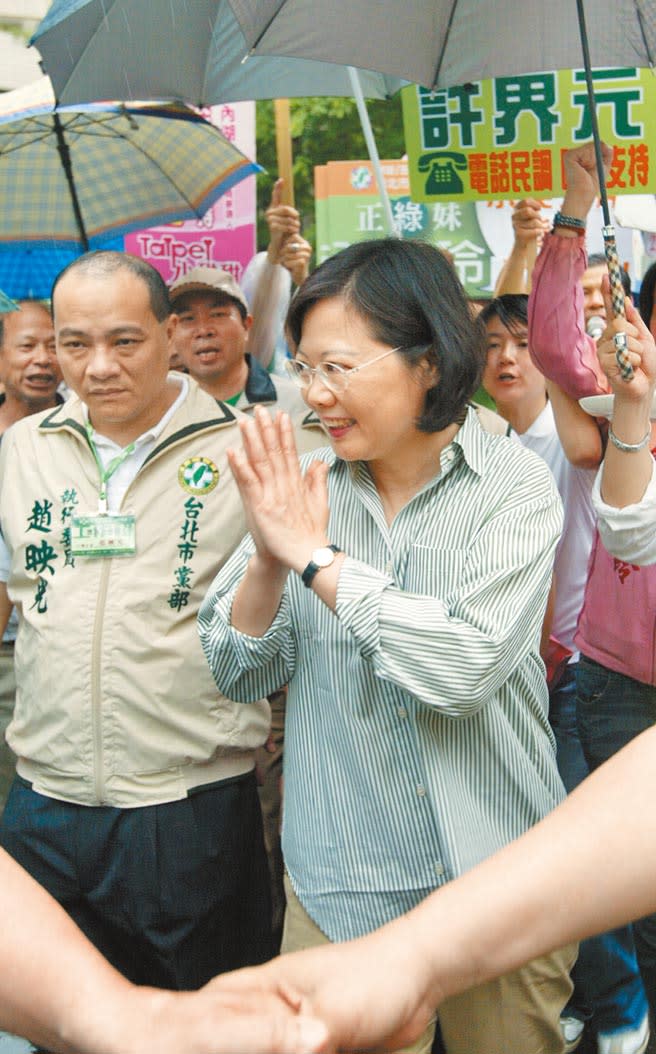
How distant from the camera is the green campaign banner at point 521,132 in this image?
395cm

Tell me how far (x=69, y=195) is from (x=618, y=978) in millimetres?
3820

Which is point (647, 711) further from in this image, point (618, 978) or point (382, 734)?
point (382, 734)

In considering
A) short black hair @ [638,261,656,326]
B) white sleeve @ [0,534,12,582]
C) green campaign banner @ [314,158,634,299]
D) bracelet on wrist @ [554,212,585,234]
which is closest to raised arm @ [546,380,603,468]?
short black hair @ [638,261,656,326]

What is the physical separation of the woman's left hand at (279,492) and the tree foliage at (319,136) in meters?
9.58

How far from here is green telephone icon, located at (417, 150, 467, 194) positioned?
14.0 ft

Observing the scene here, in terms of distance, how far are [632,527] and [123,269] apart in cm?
164

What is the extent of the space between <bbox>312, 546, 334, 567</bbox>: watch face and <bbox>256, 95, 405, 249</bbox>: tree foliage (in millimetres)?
9738

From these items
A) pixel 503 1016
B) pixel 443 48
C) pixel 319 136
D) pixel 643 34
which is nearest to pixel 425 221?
pixel 443 48

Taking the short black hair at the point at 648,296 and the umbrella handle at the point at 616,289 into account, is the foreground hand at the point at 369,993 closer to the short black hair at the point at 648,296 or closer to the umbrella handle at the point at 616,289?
the umbrella handle at the point at 616,289

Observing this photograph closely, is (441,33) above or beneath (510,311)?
above

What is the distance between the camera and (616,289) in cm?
279

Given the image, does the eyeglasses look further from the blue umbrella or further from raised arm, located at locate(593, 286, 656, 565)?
the blue umbrella

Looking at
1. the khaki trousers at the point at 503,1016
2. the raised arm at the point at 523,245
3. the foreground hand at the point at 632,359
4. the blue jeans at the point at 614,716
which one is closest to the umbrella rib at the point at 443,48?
the raised arm at the point at 523,245

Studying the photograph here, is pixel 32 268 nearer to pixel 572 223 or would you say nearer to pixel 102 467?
pixel 102 467
